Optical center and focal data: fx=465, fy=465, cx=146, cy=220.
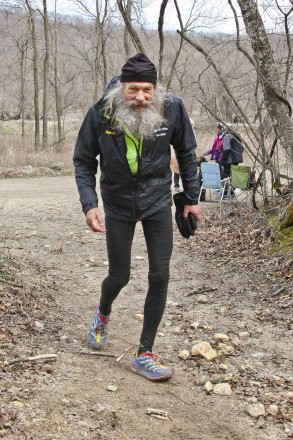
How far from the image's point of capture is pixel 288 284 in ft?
15.8

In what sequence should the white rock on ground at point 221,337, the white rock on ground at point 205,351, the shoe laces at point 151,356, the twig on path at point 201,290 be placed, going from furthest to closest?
1. the twig on path at point 201,290
2. the white rock on ground at point 221,337
3. the white rock on ground at point 205,351
4. the shoe laces at point 151,356

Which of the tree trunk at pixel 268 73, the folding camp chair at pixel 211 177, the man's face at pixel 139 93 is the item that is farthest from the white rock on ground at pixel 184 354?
the folding camp chair at pixel 211 177

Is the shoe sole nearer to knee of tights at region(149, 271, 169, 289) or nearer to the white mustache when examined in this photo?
knee of tights at region(149, 271, 169, 289)

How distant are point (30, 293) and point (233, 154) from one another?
749 centimetres

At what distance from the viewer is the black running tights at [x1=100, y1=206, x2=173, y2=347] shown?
311cm

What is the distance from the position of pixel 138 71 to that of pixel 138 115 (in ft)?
0.89

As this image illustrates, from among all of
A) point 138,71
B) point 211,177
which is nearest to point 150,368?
point 138,71

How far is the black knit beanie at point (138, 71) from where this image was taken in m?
2.94

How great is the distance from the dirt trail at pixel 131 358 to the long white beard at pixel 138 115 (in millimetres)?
1649

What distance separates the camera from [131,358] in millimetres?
3539

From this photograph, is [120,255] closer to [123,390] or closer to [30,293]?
[123,390]

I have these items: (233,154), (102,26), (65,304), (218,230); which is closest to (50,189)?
(233,154)

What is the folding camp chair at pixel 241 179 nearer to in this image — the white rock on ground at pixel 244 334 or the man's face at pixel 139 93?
the white rock on ground at pixel 244 334

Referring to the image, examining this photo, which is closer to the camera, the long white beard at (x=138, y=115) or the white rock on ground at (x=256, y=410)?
the white rock on ground at (x=256, y=410)
